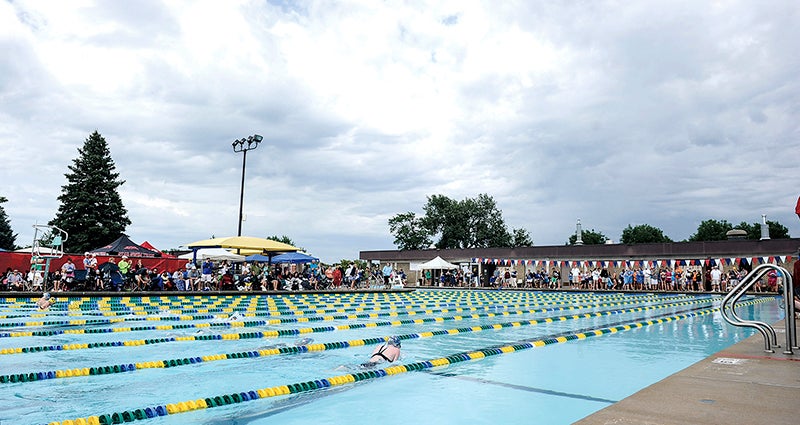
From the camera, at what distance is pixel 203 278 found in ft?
65.7

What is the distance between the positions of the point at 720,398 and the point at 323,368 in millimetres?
3837

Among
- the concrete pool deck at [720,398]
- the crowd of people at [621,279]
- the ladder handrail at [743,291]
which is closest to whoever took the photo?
the concrete pool deck at [720,398]

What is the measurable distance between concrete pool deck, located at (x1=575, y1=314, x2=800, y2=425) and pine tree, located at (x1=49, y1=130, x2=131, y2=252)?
3959 cm

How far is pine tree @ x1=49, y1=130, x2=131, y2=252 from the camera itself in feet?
121

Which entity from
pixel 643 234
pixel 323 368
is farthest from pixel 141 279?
pixel 643 234

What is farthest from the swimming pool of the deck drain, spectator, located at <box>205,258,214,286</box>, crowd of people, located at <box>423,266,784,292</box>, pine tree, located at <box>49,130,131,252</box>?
pine tree, located at <box>49,130,131,252</box>

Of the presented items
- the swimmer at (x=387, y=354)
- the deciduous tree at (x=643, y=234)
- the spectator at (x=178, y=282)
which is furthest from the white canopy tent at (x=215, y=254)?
the deciduous tree at (x=643, y=234)

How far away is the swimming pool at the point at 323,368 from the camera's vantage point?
4.17 metres

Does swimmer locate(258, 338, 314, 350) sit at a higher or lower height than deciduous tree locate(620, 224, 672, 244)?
lower

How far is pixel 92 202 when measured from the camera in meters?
37.7

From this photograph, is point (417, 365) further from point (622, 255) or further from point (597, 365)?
point (622, 255)

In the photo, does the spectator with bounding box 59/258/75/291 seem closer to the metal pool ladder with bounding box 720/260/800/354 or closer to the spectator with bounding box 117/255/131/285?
the spectator with bounding box 117/255/131/285

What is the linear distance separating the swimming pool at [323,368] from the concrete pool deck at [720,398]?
0.80 m

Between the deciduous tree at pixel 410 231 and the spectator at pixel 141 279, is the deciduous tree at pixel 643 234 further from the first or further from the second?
the spectator at pixel 141 279
